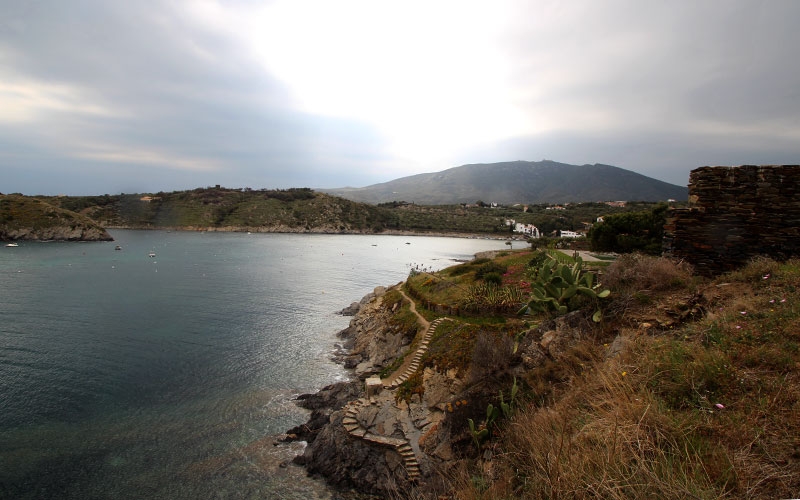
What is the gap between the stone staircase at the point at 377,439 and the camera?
12.2 metres

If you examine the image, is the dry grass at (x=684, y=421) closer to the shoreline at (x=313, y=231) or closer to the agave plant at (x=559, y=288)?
the agave plant at (x=559, y=288)

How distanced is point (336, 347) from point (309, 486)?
14.5 meters

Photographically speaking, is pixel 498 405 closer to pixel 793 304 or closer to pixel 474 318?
pixel 793 304

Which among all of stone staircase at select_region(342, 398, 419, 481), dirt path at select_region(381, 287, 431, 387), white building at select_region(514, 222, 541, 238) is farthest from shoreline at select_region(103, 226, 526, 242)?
stone staircase at select_region(342, 398, 419, 481)

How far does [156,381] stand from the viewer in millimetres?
20344

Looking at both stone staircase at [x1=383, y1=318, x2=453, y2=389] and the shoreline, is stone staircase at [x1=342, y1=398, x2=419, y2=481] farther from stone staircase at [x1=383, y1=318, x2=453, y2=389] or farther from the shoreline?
the shoreline

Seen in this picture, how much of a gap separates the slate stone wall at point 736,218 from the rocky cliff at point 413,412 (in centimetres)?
411

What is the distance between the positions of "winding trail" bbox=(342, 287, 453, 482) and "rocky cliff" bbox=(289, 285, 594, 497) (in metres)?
0.03

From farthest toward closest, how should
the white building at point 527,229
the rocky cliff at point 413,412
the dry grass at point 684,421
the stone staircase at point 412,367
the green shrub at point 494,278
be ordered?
the white building at point 527,229 → the green shrub at point 494,278 → the stone staircase at point 412,367 → the rocky cliff at point 413,412 → the dry grass at point 684,421

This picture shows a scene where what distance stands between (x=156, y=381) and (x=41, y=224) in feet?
339

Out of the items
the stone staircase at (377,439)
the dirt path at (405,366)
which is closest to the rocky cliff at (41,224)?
the dirt path at (405,366)

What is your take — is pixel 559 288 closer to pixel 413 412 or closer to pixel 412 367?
pixel 413 412

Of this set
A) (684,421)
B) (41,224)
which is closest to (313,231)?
(41,224)

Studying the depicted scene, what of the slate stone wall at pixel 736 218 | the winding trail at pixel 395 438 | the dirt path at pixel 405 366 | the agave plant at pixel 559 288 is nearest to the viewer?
the slate stone wall at pixel 736 218
